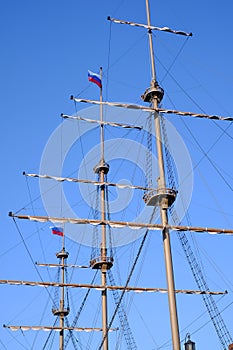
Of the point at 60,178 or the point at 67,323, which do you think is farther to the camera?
the point at 67,323

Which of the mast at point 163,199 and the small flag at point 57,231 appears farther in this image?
the small flag at point 57,231

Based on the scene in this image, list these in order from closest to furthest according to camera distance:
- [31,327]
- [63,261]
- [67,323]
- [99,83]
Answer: [99,83] < [31,327] < [67,323] < [63,261]

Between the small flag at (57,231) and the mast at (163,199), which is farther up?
the small flag at (57,231)

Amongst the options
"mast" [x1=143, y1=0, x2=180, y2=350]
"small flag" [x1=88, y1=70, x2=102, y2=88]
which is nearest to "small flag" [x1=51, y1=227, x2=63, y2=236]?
"small flag" [x1=88, y1=70, x2=102, y2=88]

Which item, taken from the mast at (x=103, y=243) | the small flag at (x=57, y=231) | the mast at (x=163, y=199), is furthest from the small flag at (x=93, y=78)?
the small flag at (x=57, y=231)

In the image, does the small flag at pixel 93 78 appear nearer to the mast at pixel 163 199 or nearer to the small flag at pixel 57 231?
the mast at pixel 163 199

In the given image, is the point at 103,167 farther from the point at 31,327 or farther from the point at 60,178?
the point at 31,327

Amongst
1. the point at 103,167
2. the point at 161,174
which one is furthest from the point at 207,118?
the point at 103,167

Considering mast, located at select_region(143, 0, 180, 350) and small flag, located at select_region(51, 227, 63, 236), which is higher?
small flag, located at select_region(51, 227, 63, 236)

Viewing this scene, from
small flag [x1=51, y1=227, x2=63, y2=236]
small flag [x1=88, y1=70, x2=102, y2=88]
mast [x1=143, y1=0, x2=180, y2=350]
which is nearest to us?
mast [x1=143, y1=0, x2=180, y2=350]

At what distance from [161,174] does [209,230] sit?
169 inches

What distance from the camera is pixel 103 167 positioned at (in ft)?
145

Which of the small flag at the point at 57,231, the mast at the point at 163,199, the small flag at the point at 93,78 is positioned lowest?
the mast at the point at 163,199

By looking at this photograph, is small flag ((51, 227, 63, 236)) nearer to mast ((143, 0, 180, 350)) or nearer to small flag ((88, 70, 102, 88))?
small flag ((88, 70, 102, 88))
